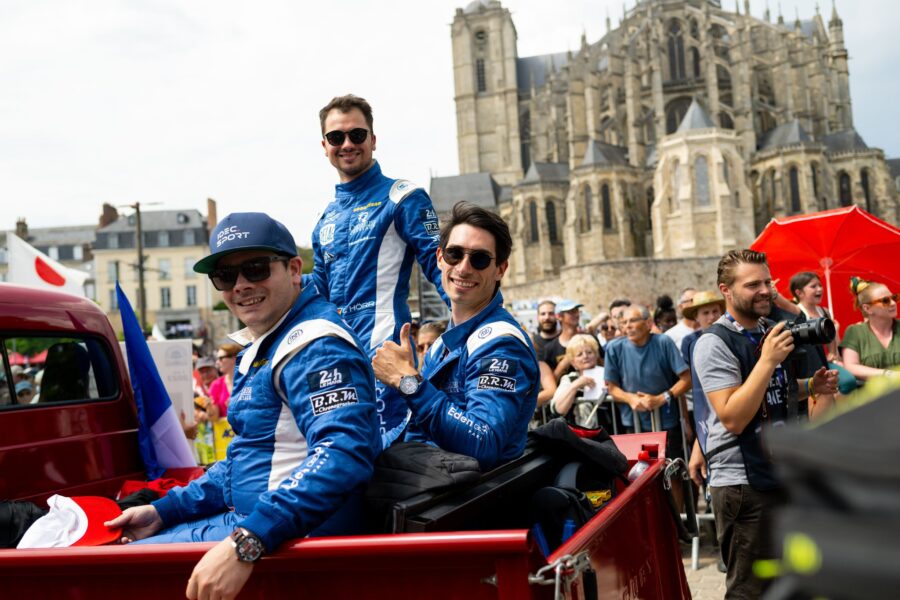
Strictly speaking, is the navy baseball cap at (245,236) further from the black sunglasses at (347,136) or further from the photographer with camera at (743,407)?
the photographer with camera at (743,407)

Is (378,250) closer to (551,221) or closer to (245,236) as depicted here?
(245,236)

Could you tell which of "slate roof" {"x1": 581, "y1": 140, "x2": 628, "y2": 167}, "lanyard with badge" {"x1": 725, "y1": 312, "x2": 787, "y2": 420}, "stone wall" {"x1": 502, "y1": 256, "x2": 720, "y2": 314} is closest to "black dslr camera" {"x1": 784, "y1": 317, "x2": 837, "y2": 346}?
"lanyard with badge" {"x1": 725, "y1": 312, "x2": 787, "y2": 420}

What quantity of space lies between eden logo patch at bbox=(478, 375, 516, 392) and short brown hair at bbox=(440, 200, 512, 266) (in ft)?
1.58

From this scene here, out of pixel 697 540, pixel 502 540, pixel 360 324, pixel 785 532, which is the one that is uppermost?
pixel 360 324

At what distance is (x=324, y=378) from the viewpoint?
2396mm

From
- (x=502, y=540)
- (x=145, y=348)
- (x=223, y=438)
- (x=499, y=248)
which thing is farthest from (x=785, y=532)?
(x=223, y=438)

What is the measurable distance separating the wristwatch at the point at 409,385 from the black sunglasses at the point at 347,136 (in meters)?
1.43

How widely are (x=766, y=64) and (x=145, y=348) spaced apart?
218ft

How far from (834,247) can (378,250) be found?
6.36 metres

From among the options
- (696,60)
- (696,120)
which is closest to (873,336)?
(696,120)

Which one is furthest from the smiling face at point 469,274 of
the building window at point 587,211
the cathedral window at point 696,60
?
the cathedral window at point 696,60

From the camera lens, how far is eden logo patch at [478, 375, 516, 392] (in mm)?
2760

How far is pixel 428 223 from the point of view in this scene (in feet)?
12.3

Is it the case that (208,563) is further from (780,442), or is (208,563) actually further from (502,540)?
(780,442)
